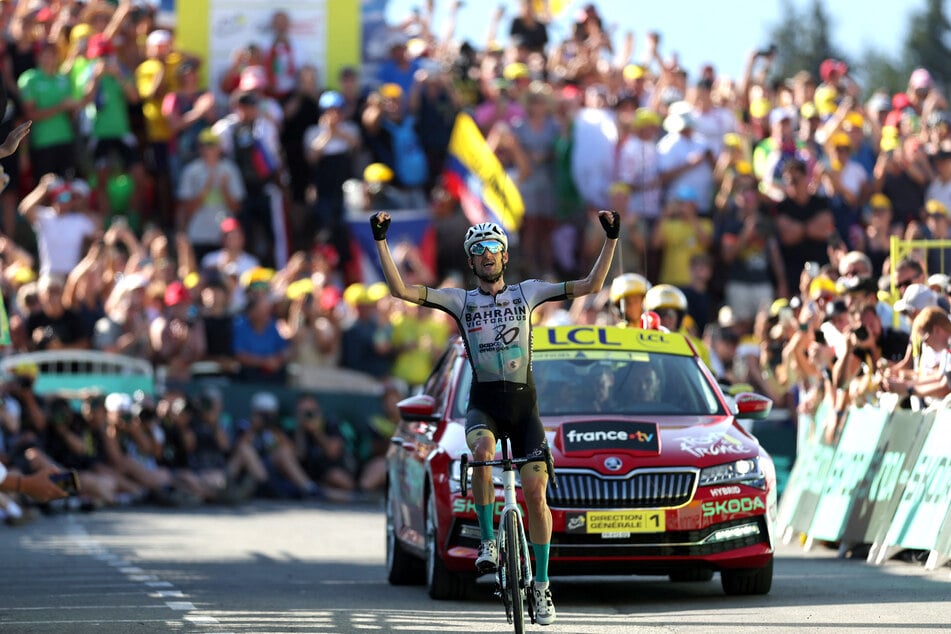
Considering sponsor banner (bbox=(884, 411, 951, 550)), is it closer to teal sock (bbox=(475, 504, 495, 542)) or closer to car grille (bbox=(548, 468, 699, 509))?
car grille (bbox=(548, 468, 699, 509))

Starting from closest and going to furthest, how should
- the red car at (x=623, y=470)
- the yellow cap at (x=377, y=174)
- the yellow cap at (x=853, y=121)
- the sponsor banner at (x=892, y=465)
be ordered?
the red car at (x=623, y=470) < the sponsor banner at (x=892, y=465) < the yellow cap at (x=377, y=174) < the yellow cap at (x=853, y=121)

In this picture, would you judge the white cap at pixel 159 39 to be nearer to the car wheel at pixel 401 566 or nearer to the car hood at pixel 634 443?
the car wheel at pixel 401 566

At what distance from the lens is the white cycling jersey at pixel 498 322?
11055mm

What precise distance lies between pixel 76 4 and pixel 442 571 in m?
15.3

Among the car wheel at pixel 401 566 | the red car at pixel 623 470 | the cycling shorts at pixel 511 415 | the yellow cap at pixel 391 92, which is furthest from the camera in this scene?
the yellow cap at pixel 391 92

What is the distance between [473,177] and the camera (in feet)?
84.5

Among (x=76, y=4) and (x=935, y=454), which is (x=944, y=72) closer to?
(x=76, y=4)

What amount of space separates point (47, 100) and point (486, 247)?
49.3 feet

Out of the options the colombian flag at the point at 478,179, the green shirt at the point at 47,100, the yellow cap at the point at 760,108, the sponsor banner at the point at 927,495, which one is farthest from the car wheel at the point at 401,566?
the yellow cap at the point at 760,108

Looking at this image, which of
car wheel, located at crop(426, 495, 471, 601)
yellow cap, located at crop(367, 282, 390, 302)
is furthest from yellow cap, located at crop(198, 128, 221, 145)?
car wheel, located at crop(426, 495, 471, 601)

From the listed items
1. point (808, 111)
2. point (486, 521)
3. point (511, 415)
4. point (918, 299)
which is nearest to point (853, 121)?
point (808, 111)

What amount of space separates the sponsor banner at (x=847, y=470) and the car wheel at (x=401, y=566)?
381 cm

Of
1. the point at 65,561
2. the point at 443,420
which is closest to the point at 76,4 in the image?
the point at 65,561

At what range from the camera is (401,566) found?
14.4 m
